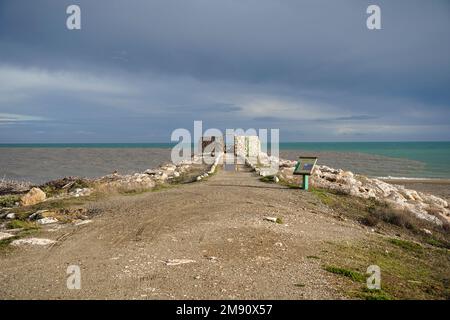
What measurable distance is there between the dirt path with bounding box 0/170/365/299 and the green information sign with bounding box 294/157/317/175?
2906 millimetres

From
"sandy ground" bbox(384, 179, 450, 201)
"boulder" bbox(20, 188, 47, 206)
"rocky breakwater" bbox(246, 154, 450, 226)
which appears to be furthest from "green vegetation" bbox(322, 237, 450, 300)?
"sandy ground" bbox(384, 179, 450, 201)

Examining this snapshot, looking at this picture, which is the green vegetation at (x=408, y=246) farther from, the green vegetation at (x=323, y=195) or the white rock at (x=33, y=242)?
the white rock at (x=33, y=242)

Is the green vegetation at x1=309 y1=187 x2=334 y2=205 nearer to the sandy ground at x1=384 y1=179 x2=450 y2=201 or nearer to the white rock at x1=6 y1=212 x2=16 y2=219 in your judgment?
the white rock at x1=6 y1=212 x2=16 y2=219

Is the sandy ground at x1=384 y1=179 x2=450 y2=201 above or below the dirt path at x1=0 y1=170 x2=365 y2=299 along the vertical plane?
below

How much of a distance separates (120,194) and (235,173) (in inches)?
296

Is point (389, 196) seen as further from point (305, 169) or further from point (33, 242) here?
point (33, 242)

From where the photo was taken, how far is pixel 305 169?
1698 cm

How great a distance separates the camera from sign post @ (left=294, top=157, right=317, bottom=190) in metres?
16.8

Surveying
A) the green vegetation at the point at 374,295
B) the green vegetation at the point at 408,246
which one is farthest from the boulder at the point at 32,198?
the green vegetation at the point at 374,295

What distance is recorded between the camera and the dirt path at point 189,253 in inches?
249

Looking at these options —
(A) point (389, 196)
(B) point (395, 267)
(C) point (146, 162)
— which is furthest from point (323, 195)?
(C) point (146, 162)

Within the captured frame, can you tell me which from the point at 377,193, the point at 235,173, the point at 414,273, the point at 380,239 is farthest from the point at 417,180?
the point at 414,273

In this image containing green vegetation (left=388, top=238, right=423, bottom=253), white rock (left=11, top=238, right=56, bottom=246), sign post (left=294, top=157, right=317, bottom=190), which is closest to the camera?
white rock (left=11, top=238, right=56, bottom=246)
